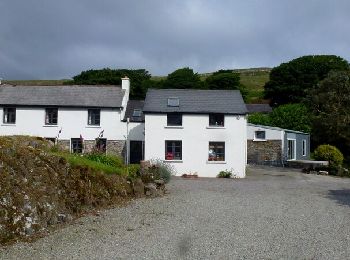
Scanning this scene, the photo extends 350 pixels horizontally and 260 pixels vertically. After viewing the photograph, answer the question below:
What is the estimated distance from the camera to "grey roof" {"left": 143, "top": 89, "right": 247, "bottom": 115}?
32.0 m

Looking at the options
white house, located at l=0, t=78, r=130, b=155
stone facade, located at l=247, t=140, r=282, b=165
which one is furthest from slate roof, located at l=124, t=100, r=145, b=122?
stone facade, located at l=247, t=140, r=282, b=165

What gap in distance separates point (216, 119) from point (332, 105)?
11.6 m

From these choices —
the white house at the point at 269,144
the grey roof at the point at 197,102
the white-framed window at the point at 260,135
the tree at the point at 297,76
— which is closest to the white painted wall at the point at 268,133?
the white house at the point at 269,144

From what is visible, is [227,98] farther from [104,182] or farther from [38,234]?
[38,234]

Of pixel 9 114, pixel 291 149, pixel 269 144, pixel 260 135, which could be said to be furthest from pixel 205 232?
pixel 291 149

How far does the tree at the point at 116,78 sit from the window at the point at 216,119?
43358 millimetres

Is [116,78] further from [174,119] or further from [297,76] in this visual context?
[174,119]

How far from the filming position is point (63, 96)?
1469 inches

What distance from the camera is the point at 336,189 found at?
77.1ft

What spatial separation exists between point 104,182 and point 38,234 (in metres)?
5.04

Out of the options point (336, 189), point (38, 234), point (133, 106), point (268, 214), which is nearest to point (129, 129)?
point (133, 106)

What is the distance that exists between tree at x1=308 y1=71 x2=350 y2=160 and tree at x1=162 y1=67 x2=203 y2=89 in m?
40.7

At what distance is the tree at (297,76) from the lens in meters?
74.8

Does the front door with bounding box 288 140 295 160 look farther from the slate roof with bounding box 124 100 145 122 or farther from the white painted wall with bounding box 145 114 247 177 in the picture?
the slate roof with bounding box 124 100 145 122
